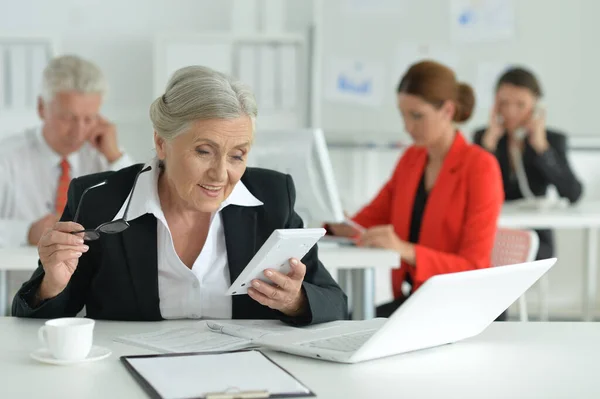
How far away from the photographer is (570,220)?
13.9 ft

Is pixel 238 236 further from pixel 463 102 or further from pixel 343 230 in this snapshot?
pixel 463 102

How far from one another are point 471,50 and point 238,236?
3.69 meters

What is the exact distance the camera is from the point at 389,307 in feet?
10.4

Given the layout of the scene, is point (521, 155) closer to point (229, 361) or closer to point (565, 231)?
point (565, 231)

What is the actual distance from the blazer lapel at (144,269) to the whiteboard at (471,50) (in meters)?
3.45

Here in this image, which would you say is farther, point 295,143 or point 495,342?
point 295,143

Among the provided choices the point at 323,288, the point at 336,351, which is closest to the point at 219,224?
the point at 323,288

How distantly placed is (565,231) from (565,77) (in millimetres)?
951

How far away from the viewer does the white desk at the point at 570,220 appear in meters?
4.17

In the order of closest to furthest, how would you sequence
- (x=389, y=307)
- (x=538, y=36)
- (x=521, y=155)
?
(x=389, y=307) < (x=521, y=155) < (x=538, y=36)

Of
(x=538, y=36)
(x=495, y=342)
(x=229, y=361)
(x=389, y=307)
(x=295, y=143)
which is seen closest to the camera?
(x=229, y=361)

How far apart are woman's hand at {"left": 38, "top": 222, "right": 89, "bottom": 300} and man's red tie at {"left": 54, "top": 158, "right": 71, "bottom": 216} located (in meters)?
1.69

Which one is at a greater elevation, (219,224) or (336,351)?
(219,224)

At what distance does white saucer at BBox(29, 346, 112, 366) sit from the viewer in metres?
1.41
